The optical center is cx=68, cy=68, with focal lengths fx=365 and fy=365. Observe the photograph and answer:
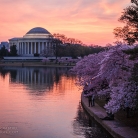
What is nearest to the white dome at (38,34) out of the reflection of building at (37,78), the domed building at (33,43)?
the domed building at (33,43)

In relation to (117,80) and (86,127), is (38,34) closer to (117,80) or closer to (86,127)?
(86,127)

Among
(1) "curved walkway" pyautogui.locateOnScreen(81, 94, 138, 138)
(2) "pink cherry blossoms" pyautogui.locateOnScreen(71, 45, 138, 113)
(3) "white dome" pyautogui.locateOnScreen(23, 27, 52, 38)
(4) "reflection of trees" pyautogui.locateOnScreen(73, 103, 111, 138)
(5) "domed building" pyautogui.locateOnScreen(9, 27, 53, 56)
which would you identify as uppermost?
(3) "white dome" pyautogui.locateOnScreen(23, 27, 52, 38)

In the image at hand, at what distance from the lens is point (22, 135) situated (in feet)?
54.9

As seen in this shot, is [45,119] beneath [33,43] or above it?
beneath

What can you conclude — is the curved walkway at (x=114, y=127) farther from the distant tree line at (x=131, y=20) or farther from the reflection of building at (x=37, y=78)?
the reflection of building at (x=37, y=78)

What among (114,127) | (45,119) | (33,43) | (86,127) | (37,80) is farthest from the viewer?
(33,43)

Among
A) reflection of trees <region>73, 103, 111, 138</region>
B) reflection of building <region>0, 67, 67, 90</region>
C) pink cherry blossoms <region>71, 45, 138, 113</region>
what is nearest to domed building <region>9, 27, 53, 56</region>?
reflection of building <region>0, 67, 67, 90</region>

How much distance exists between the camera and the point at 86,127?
18797 millimetres

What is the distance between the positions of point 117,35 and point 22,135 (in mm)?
10526

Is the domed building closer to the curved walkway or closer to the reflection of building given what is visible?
the reflection of building

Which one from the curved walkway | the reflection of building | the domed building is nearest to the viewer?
the curved walkway

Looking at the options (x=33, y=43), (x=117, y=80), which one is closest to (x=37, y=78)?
(x=117, y=80)

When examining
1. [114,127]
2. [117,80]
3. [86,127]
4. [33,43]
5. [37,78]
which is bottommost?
[86,127]

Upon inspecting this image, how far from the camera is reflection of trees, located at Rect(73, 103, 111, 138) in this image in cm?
1717
